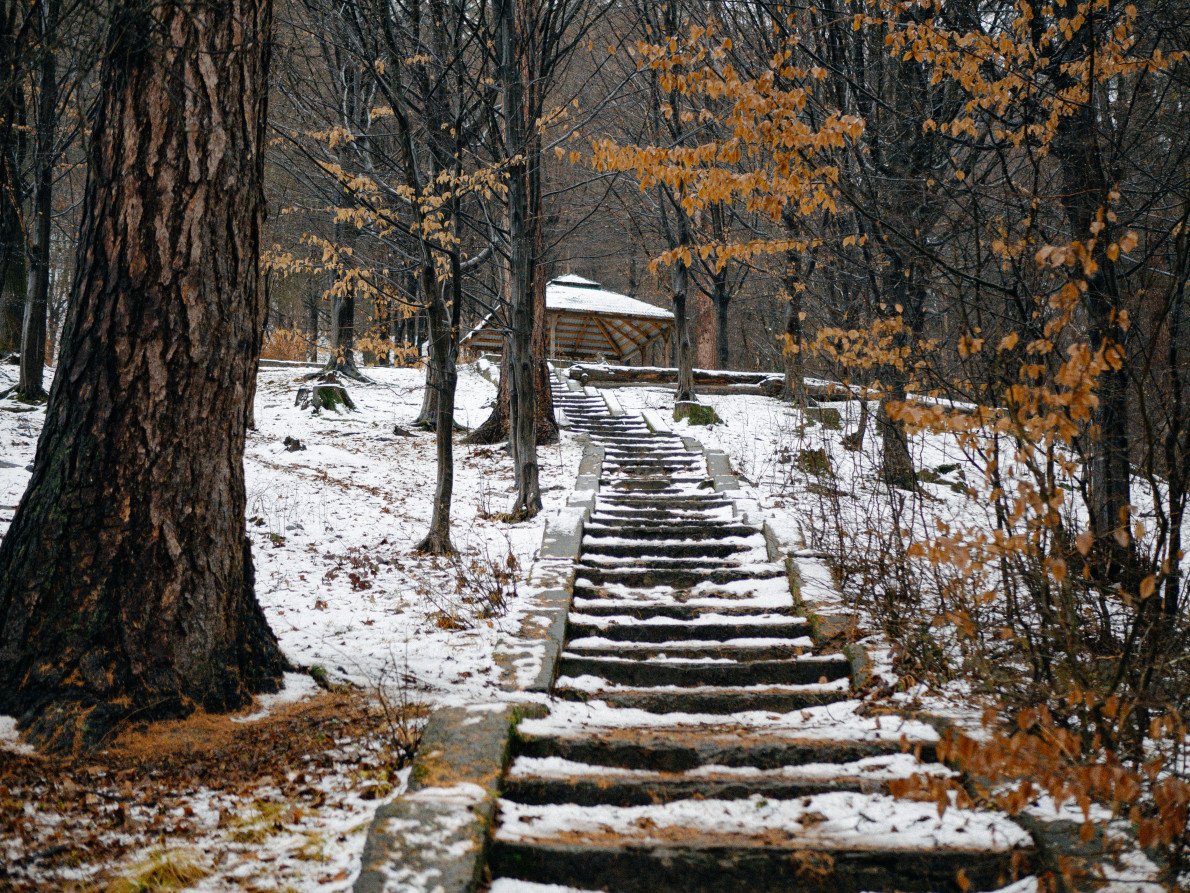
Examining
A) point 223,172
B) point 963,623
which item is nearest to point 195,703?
point 223,172

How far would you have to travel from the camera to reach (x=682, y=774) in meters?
3.39

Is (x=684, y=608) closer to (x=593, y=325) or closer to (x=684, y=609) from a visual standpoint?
(x=684, y=609)

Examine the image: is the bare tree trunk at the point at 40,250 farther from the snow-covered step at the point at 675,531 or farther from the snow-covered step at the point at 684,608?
the snow-covered step at the point at 684,608

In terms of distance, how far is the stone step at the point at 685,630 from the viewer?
5359 mm

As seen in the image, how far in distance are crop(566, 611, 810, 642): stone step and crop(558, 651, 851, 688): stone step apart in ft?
1.59

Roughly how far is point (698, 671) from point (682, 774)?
1461mm

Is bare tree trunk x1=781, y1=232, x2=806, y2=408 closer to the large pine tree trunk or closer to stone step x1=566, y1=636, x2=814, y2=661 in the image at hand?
stone step x1=566, y1=636, x2=814, y2=661

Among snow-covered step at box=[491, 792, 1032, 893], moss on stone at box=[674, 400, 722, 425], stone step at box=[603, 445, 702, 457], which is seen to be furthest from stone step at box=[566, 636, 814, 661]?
moss on stone at box=[674, 400, 722, 425]

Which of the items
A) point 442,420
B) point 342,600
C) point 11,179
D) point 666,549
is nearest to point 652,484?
point 666,549

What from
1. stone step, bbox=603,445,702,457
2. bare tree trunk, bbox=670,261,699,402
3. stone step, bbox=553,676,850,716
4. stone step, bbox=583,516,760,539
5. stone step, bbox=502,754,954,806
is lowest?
stone step, bbox=553,676,850,716

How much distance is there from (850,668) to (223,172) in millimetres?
4243

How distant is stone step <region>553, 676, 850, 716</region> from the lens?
14.2ft

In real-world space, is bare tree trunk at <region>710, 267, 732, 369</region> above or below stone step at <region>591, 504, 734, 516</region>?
above

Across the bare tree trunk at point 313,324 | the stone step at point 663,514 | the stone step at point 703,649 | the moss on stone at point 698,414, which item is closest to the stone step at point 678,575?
the stone step at point 703,649
